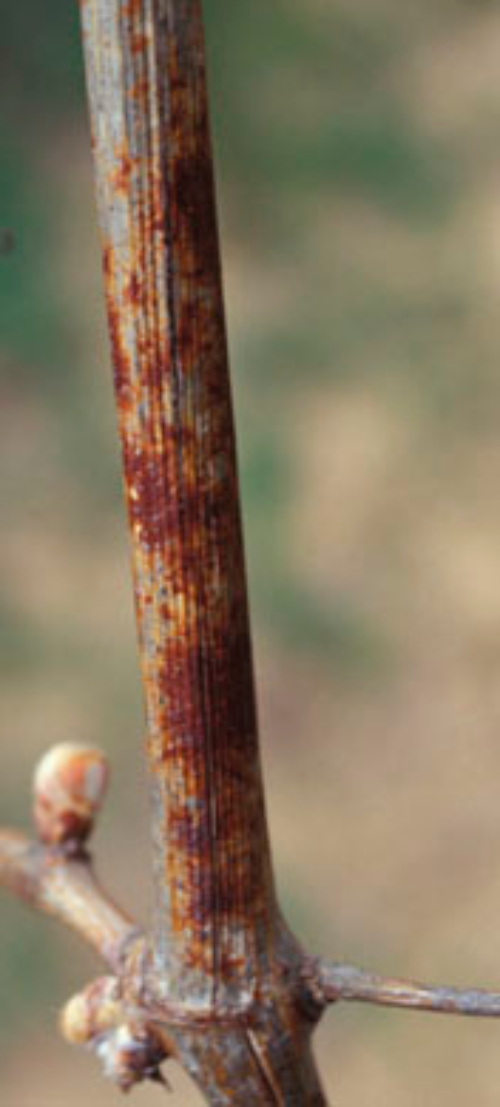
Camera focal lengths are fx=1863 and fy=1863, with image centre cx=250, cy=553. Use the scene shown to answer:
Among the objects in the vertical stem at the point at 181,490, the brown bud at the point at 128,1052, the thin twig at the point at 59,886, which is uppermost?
the vertical stem at the point at 181,490

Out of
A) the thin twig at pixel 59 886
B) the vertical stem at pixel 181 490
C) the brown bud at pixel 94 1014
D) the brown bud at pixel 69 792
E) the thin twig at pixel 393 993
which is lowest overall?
the brown bud at pixel 94 1014

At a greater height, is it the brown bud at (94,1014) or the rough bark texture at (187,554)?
the rough bark texture at (187,554)

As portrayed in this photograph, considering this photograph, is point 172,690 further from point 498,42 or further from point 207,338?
point 498,42

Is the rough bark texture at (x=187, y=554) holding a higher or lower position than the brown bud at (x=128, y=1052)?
higher

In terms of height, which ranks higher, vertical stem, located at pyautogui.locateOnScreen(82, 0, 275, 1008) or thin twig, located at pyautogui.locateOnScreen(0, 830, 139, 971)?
vertical stem, located at pyautogui.locateOnScreen(82, 0, 275, 1008)
